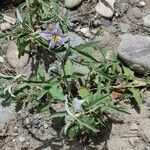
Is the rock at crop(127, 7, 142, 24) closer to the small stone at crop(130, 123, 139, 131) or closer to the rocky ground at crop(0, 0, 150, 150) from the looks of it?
the rocky ground at crop(0, 0, 150, 150)

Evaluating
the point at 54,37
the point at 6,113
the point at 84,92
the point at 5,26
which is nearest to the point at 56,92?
the point at 84,92

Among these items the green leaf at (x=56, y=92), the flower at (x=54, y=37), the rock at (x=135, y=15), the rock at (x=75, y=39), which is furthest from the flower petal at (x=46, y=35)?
the rock at (x=135, y=15)

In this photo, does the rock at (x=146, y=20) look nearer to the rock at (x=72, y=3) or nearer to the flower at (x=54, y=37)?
the rock at (x=72, y=3)

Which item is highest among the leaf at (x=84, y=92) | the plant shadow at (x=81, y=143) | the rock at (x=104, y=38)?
the rock at (x=104, y=38)

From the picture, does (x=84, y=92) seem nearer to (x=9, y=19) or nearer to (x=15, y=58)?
(x=15, y=58)

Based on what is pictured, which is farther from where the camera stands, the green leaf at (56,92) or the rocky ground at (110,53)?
the rocky ground at (110,53)

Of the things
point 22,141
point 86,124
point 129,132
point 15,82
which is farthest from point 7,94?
point 129,132
